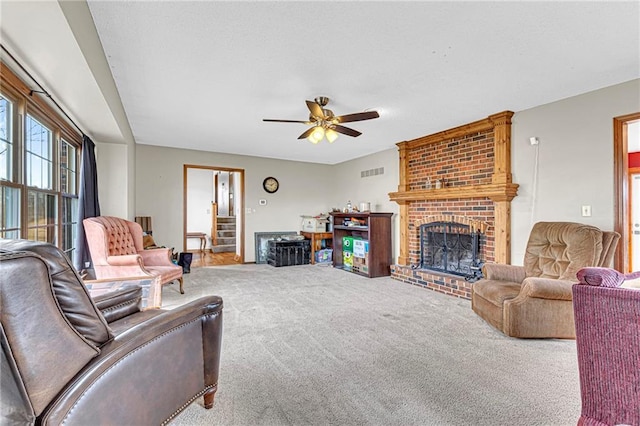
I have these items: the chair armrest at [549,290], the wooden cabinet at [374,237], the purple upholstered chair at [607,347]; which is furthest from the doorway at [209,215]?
the purple upholstered chair at [607,347]

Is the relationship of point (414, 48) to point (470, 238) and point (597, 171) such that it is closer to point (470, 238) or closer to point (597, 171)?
point (597, 171)

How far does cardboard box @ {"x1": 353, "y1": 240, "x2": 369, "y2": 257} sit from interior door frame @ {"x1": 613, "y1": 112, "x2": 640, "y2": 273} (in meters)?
3.18

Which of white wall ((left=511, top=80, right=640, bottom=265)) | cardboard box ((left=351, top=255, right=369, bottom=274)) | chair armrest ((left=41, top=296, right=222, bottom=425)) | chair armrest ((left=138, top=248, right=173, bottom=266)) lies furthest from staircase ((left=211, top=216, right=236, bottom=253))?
chair armrest ((left=41, top=296, right=222, bottom=425))

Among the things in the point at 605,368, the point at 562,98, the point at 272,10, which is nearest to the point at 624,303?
the point at 605,368

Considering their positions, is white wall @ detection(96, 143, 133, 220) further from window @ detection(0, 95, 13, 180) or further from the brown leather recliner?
the brown leather recliner

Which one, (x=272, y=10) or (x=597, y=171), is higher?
(x=272, y=10)

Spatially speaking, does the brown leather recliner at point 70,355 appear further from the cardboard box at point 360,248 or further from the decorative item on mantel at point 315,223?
the decorative item on mantel at point 315,223

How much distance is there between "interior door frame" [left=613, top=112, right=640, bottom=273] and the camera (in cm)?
280

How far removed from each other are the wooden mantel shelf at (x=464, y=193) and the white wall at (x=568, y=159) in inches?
5.5

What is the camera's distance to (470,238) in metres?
4.28

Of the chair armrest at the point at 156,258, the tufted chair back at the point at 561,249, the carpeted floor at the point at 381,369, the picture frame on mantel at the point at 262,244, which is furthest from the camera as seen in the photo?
the picture frame on mantel at the point at 262,244

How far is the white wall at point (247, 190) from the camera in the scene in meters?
5.52

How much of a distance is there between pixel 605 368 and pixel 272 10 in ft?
8.20

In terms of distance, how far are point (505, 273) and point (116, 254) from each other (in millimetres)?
4304
